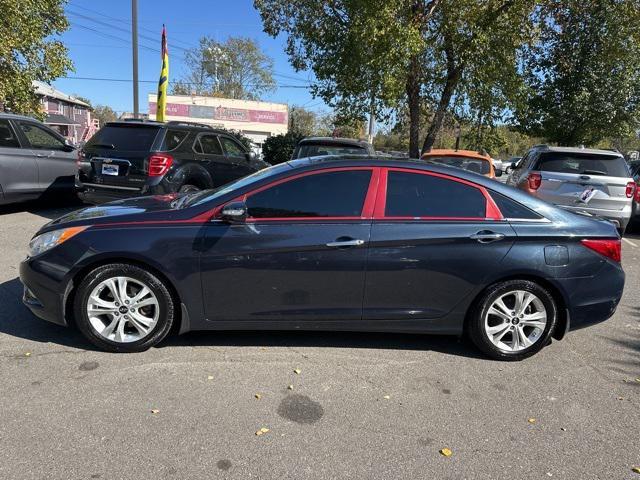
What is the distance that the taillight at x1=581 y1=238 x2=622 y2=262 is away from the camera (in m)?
4.10

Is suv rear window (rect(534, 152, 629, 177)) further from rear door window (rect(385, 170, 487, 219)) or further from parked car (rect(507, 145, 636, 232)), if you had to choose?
rear door window (rect(385, 170, 487, 219))

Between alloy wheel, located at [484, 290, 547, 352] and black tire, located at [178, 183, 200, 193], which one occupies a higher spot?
black tire, located at [178, 183, 200, 193]

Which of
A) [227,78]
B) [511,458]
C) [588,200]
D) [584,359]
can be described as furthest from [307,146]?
[227,78]

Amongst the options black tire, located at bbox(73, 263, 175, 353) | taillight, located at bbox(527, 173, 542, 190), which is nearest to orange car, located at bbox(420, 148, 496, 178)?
taillight, located at bbox(527, 173, 542, 190)

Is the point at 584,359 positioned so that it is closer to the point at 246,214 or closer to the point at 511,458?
the point at 511,458

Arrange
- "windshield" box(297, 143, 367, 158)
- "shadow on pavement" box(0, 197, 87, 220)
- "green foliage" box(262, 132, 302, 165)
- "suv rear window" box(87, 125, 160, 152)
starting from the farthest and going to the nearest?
"green foliage" box(262, 132, 302, 165), "shadow on pavement" box(0, 197, 87, 220), "windshield" box(297, 143, 367, 158), "suv rear window" box(87, 125, 160, 152)

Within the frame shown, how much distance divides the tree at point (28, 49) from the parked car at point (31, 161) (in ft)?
10.7

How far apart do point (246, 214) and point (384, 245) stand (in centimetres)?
106

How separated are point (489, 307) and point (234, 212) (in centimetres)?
210

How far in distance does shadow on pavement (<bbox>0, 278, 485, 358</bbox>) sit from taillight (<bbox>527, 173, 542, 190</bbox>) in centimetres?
507

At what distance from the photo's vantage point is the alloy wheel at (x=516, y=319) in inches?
160

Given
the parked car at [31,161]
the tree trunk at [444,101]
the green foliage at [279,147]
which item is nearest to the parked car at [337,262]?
the parked car at [31,161]

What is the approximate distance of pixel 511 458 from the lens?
2.90 m

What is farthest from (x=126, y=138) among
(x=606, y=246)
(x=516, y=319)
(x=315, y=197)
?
(x=606, y=246)
